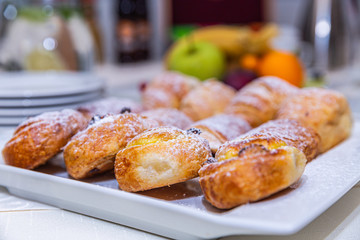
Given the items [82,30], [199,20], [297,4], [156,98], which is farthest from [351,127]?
[199,20]

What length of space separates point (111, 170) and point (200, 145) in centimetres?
20

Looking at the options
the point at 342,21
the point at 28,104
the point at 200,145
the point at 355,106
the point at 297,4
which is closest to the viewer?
the point at 200,145

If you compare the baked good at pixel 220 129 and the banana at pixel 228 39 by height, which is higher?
the baked good at pixel 220 129

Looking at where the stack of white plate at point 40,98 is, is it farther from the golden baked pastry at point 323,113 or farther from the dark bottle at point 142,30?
the dark bottle at point 142,30

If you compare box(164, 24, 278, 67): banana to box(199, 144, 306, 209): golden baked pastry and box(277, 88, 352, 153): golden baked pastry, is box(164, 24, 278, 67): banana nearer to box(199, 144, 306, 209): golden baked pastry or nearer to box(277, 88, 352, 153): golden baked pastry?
box(277, 88, 352, 153): golden baked pastry

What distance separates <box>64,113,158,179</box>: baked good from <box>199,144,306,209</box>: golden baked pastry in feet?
0.62

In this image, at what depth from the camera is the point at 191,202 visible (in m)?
0.65

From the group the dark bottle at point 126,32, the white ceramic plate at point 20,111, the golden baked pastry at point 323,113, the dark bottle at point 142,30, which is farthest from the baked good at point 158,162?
the dark bottle at point 142,30

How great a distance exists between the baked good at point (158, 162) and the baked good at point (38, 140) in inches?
6.9

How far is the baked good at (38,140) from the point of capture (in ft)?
2.59

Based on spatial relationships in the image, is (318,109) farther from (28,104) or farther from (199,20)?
(199,20)

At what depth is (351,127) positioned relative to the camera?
0.96m

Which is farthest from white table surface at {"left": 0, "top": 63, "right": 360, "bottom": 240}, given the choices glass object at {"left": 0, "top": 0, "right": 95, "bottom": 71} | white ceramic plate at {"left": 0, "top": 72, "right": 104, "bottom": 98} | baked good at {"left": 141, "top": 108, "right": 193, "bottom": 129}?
glass object at {"left": 0, "top": 0, "right": 95, "bottom": 71}

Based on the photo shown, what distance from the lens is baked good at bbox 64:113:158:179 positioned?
0.73m
